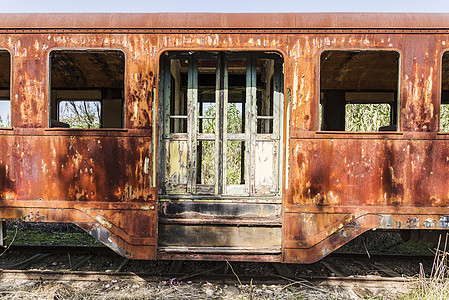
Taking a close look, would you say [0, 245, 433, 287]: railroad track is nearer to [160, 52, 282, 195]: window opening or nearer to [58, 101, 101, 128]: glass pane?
[160, 52, 282, 195]: window opening

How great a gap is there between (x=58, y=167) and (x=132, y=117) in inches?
36.9

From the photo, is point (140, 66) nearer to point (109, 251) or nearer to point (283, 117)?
point (283, 117)

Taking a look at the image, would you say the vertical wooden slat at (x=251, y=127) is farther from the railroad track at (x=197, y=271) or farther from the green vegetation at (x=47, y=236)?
the green vegetation at (x=47, y=236)

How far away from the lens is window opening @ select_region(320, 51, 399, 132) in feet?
12.3

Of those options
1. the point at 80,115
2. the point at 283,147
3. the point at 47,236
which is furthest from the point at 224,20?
the point at 80,115

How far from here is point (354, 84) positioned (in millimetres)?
4629

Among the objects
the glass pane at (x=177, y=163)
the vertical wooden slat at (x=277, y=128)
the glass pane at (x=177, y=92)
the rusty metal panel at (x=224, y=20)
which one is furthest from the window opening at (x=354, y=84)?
the glass pane at (x=177, y=163)

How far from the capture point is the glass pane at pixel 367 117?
9.27 metres

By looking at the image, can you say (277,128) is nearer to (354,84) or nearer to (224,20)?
(224,20)

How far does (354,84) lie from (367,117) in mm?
5617

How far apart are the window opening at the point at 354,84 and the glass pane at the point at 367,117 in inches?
179

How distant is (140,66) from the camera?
9.12 feet

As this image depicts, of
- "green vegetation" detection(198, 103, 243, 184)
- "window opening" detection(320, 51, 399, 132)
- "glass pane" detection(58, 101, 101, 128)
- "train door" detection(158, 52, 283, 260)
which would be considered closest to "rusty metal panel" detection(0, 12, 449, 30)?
"train door" detection(158, 52, 283, 260)

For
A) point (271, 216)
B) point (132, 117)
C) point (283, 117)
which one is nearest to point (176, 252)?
point (271, 216)
